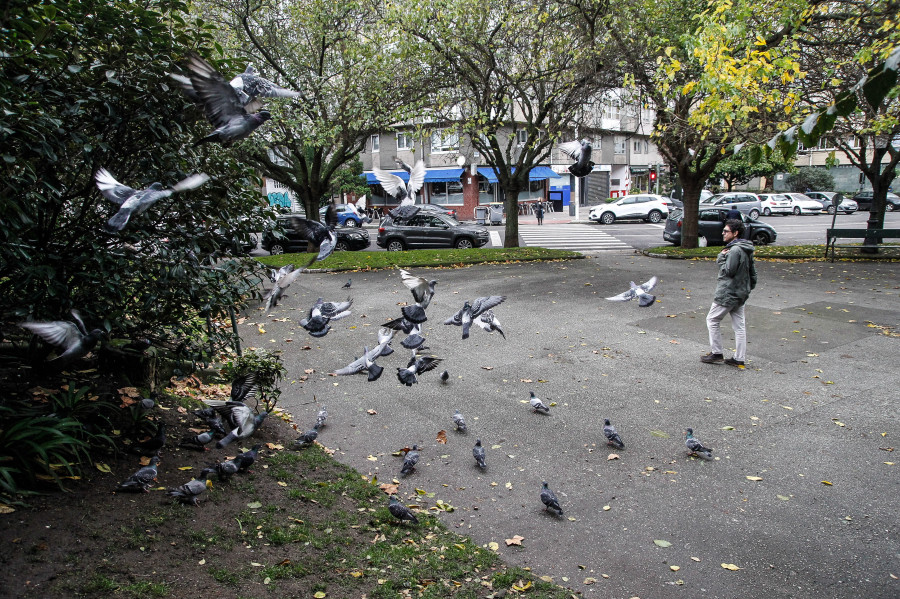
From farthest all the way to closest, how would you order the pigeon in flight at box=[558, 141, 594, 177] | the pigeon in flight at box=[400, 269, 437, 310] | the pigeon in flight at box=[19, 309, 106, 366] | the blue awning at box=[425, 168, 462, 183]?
the blue awning at box=[425, 168, 462, 183] → the pigeon in flight at box=[558, 141, 594, 177] → the pigeon in flight at box=[400, 269, 437, 310] → the pigeon in flight at box=[19, 309, 106, 366]

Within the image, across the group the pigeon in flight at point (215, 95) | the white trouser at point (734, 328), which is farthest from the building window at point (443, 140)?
the pigeon in flight at point (215, 95)

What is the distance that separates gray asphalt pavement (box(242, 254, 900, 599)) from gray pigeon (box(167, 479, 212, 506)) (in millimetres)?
1533

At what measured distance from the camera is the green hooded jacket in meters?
7.89

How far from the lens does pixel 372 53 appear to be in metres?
17.2

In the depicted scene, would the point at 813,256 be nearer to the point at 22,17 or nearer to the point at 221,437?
the point at 221,437

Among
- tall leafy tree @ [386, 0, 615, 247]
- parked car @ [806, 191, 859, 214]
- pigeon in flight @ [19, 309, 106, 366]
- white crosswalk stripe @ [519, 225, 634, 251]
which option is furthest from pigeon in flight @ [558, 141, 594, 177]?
parked car @ [806, 191, 859, 214]

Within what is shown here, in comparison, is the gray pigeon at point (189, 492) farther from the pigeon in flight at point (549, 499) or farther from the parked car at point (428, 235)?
the parked car at point (428, 235)

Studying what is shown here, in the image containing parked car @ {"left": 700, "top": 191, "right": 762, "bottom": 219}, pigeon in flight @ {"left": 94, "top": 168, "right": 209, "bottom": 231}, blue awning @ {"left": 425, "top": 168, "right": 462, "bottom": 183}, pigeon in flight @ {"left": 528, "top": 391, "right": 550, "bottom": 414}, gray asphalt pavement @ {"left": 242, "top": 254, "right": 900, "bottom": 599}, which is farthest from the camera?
blue awning @ {"left": 425, "top": 168, "right": 462, "bottom": 183}

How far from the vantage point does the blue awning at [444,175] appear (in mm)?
45969

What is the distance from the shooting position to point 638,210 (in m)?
A: 37.5

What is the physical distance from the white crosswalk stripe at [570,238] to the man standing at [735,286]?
1738cm

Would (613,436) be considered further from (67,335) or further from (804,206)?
(804,206)

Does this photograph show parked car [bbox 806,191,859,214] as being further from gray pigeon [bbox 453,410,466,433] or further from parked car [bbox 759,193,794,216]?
gray pigeon [bbox 453,410,466,433]

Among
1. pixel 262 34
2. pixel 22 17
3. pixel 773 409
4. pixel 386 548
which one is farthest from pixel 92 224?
pixel 262 34
